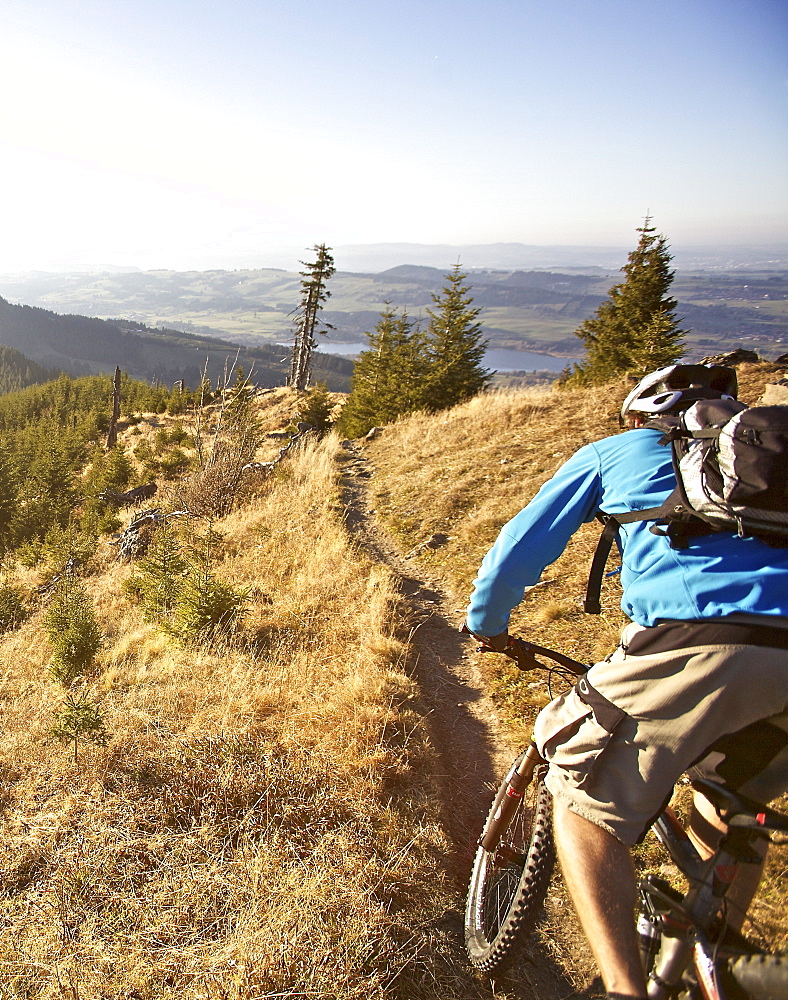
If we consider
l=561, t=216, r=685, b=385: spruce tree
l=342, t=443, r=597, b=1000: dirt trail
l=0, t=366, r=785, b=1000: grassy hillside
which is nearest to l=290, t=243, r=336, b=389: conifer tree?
l=561, t=216, r=685, b=385: spruce tree

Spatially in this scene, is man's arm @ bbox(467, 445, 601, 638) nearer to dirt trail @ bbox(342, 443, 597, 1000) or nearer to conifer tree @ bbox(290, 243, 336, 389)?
dirt trail @ bbox(342, 443, 597, 1000)

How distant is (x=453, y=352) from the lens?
22859 mm

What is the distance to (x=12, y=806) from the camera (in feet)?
10.9

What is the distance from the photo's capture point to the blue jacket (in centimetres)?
159

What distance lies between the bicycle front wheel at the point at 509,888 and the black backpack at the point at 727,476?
1421 millimetres

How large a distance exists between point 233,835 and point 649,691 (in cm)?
260

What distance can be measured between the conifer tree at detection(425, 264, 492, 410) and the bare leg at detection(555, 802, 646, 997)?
1951 cm

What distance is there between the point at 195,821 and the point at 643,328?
21821mm

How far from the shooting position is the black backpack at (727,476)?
1496 mm

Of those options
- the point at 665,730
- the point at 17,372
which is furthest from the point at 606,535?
the point at 17,372

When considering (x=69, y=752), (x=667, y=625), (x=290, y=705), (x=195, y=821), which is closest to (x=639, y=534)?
(x=667, y=625)

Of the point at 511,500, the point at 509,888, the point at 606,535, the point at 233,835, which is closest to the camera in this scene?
the point at 606,535

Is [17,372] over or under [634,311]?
under

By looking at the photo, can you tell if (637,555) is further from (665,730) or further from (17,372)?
(17,372)
